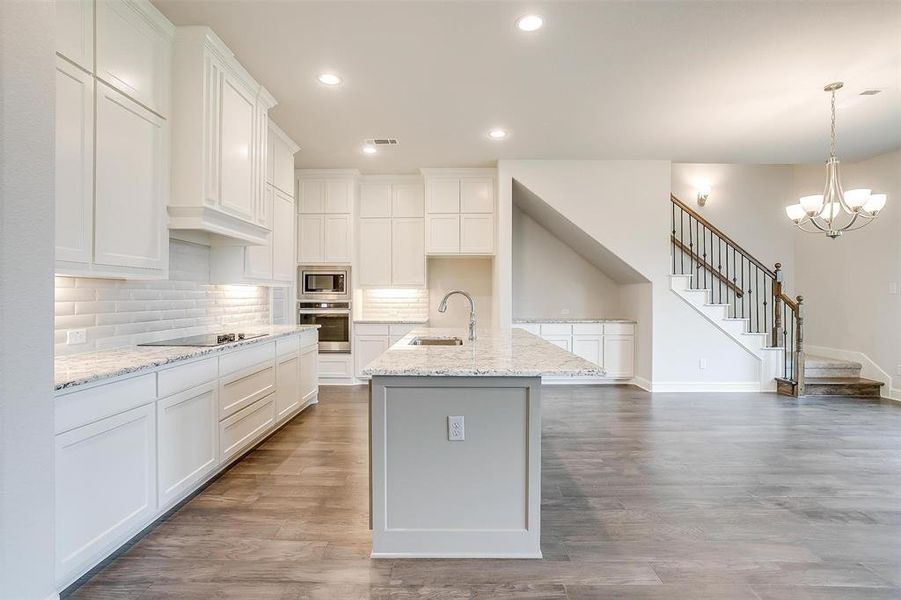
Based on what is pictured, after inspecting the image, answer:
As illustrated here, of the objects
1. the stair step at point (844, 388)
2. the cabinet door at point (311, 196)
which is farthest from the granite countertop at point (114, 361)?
the stair step at point (844, 388)

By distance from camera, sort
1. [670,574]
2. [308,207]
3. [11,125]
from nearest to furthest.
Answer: [11,125] → [670,574] → [308,207]

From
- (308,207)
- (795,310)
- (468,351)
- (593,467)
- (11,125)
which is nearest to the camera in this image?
(11,125)

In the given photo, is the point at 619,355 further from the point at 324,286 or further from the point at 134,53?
the point at 134,53

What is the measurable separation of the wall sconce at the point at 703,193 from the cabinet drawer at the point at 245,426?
6151mm

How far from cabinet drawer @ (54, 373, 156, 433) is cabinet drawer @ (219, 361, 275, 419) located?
0.74 metres

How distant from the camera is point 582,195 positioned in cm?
545

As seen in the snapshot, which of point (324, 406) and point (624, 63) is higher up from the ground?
point (624, 63)

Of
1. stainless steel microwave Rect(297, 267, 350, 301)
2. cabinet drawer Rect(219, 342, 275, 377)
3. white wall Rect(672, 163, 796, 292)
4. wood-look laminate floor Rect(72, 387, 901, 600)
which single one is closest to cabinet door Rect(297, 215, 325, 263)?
stainless steel microwave Rect(297, 267, 350, 301)

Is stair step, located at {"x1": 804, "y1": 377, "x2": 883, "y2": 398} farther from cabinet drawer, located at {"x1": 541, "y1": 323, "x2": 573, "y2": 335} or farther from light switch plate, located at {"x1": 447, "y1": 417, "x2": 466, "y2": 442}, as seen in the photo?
light switch plate, located at {"x1": 447, "y1": 417, "x2": 466, "y2": 442}

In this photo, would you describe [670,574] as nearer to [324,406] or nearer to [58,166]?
[58,166]

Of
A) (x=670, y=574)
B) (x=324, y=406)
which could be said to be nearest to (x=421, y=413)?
(x=670, y=574)

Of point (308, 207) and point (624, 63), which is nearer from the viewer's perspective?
point (624, 63)

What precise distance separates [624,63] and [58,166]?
11.0ft

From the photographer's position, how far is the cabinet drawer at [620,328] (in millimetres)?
5921
